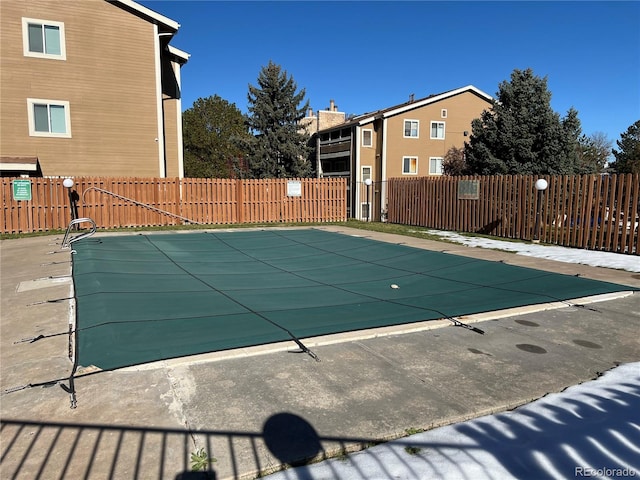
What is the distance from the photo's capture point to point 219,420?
2.61 meters

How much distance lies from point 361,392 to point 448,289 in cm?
352

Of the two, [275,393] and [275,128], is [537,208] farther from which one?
[275,128]

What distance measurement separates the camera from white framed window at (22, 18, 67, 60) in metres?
15.0

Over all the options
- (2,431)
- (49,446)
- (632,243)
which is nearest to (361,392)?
(49,446)

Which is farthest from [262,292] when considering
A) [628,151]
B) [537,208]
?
[628,151]

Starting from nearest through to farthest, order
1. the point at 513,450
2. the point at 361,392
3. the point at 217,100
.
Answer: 1. the point at 513,450
2. the point at 361,392
3. the point at 217,100

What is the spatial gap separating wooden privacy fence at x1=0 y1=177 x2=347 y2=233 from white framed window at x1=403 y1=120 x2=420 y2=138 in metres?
12.6

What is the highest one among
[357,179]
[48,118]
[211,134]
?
[211,134]

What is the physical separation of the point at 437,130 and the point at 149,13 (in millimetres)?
20221

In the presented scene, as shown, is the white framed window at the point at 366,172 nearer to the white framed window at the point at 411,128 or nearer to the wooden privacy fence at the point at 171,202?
the white framed window at the point at 411,128

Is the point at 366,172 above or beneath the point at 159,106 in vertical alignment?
beneath

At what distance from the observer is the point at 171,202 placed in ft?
52.3

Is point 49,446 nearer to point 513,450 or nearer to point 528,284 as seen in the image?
point 513,450

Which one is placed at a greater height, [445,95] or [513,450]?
[445,95]
